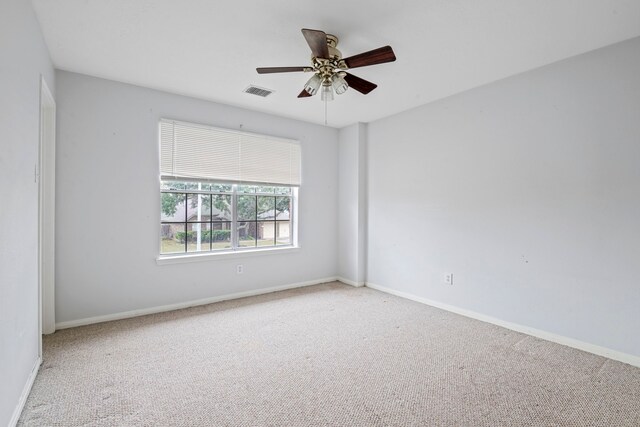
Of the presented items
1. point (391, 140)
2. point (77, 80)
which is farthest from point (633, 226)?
point (77, 80)

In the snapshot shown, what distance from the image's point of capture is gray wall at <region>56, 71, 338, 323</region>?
3113mm

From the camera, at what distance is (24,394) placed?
1.96m

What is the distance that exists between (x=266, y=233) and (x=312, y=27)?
2.87 metres

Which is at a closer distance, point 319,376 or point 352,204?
point 319,376

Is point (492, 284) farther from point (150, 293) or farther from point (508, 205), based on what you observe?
point (150, 293)

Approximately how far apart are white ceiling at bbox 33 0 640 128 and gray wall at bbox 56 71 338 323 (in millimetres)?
314

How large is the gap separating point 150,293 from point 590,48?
4.83m

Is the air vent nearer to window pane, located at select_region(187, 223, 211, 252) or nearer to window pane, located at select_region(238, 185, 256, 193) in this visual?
window pane, located at select_region(238, 185, 256, 193)

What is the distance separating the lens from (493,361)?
2.53m

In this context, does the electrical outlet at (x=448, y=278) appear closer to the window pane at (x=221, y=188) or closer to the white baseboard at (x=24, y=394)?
the window pane at (x=221, y=188)

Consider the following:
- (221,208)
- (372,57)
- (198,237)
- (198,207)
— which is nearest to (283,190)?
(221,208)

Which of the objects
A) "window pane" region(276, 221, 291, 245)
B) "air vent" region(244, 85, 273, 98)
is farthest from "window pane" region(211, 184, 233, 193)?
"air vent" region(244, 85, 273, 98)

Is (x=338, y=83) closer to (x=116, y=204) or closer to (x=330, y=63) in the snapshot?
(x=330, y=63)

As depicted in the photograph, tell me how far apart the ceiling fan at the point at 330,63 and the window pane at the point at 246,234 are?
2130mm
